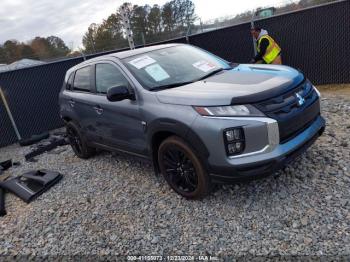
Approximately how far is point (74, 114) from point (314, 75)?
18.8 feet

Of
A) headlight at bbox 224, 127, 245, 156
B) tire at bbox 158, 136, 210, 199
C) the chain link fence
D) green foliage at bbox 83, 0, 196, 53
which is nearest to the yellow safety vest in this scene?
the chain link fence

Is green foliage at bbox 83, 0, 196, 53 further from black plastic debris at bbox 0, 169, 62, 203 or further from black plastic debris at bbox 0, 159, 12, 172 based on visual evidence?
black plastic debris at bbox 0, 169, 62, 203

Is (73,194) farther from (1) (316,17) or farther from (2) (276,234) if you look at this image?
(1) (316,17)

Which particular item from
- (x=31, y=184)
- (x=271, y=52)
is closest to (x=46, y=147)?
(x=31, y=184)

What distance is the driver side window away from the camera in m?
4.55

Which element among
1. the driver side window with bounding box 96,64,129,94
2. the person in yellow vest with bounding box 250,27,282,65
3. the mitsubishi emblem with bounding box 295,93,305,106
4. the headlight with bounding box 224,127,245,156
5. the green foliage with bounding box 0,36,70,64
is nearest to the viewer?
the headlight with bounding box 224,127,245,156

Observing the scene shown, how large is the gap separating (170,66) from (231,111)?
1434 millimetres

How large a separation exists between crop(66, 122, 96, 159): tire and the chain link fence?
3530mm

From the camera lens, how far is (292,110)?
11.5ft

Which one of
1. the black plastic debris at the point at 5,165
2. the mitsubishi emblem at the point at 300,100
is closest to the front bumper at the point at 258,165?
the mitsubishi emblem at the point at 300,100

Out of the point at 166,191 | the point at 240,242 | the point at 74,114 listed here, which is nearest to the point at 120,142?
the point at 166,191

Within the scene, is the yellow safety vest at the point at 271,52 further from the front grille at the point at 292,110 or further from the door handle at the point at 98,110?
the door handle at the point at 98,110

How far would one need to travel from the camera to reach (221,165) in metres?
3.42

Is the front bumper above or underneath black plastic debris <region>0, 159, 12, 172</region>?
above
